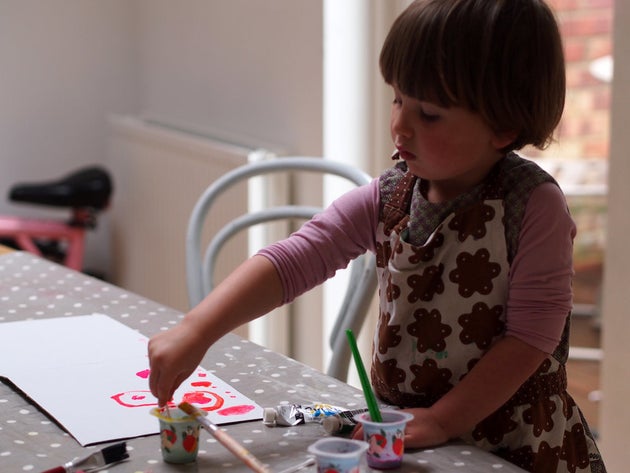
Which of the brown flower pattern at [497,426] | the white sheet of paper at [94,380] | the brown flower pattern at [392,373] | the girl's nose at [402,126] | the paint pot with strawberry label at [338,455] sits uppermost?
the girl's nose at [402,126]

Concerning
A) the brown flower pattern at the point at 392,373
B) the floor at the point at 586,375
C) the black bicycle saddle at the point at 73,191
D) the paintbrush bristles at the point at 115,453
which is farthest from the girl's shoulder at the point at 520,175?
the black bicycle saddle at the point at 73,191

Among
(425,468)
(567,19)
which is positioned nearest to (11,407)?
(425,468)

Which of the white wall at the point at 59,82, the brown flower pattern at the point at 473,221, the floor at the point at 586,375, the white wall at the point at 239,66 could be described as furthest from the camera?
the white wall at the point at 59,82

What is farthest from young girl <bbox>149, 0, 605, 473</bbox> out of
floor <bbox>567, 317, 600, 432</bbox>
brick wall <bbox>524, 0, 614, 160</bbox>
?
floor <bbox>567, 317, 600, 432</bbox>

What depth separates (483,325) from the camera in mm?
958

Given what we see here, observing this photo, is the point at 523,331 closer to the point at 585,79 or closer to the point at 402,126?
the point at 402,126

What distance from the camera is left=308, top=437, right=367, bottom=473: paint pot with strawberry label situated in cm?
74

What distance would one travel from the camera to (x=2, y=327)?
4.17 ft

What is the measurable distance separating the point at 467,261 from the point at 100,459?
0.39 m

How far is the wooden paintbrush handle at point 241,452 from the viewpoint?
779mm

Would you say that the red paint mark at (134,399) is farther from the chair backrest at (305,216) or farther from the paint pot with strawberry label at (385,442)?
the chair backrest at (305,216)

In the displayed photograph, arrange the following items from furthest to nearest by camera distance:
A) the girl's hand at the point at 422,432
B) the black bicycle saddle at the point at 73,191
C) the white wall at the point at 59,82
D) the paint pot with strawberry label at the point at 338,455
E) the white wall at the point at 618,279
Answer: the white wall at the point at 59,82 → the black bicycle saddle at the point at 73,191 → the white wall at the point at 618,279 → the girl's hand at the point at 422,432 → the paint pot with strawberry label at the point at 338,455

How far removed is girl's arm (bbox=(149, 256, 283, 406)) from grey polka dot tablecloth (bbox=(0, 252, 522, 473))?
2.3 inches

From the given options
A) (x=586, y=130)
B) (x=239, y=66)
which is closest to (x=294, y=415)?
(x=239, y=66)
